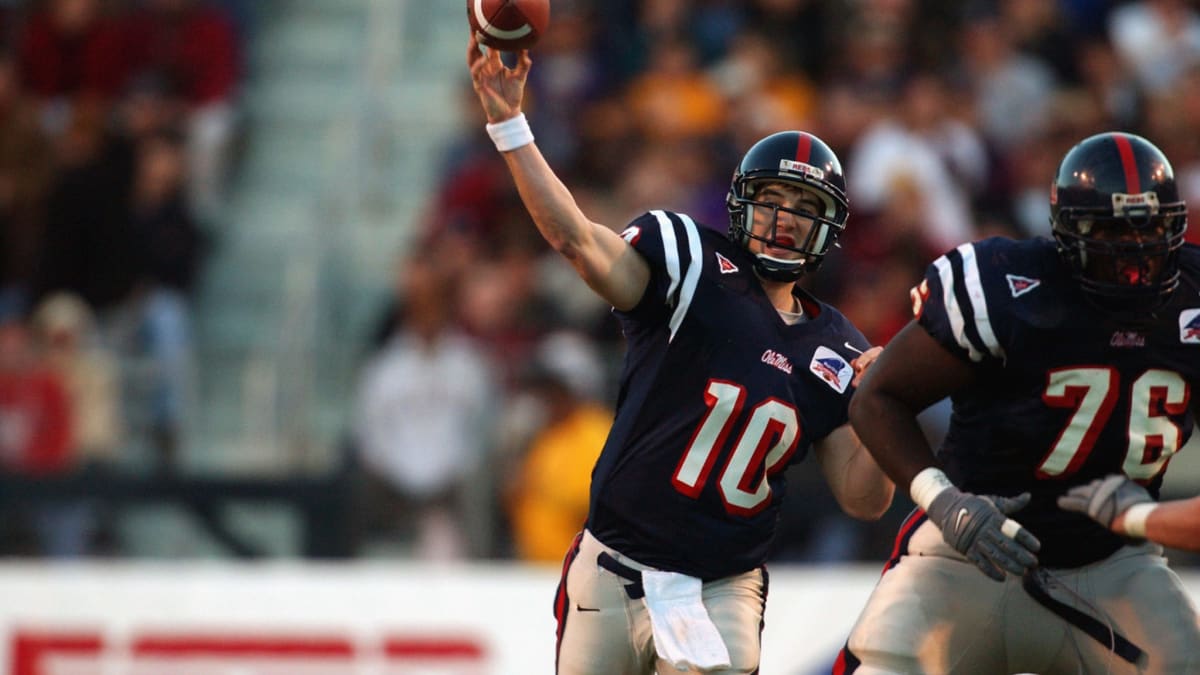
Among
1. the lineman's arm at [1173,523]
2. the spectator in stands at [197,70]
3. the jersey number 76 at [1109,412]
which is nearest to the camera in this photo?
the lineman's arm at [1173,523]

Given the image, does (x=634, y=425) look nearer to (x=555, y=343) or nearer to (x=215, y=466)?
(x=555, y=343)

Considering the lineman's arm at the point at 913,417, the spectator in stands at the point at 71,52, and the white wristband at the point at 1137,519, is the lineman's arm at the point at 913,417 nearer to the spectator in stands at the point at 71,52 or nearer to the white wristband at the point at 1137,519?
the white wristband at the point at 1137,519

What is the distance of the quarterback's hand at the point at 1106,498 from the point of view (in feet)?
14.4

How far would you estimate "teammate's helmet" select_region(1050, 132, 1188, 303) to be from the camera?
4.50 meters

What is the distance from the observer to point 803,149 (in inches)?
197

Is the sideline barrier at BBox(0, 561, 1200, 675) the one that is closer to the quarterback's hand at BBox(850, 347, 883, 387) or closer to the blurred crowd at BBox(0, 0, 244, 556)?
the blurred crowd at BBox(0, 0, 244, 556)

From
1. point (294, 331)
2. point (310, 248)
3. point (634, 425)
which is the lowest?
point (634, 425)

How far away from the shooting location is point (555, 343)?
8.74m

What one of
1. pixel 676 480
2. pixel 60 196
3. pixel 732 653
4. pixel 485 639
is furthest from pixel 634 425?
pixel 60 196

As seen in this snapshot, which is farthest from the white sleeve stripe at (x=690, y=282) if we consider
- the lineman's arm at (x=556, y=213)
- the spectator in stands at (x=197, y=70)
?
the spectator in stands at (x=197, y=70)

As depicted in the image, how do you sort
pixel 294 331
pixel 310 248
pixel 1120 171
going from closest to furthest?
pixel 1120 171
pixel 294 331
pixel 310 248

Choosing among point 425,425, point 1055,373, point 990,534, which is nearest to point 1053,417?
point 1055,373

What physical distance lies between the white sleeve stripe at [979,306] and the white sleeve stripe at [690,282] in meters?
0.71

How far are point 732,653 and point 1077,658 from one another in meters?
0.91
